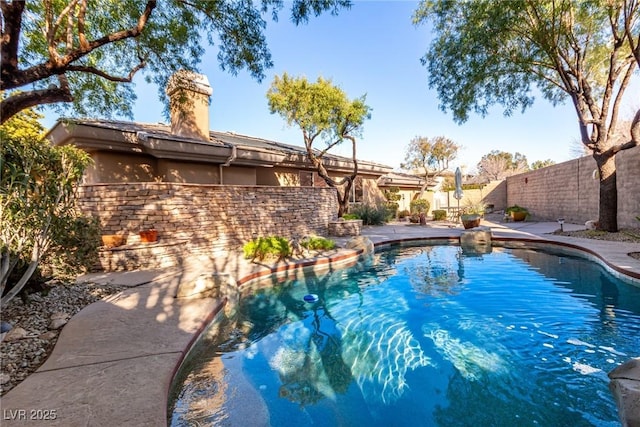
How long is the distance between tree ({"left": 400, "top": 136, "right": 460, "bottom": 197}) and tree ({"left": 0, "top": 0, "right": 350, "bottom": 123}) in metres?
24.7

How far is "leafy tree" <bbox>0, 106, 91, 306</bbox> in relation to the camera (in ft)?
10.6

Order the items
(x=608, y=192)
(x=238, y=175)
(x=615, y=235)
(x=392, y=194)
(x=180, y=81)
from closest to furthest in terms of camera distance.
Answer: (x=180, y=81)
(x=615, y=235)
(x=608, y=192)
(x=238, y=175)
(x=392, y=194)

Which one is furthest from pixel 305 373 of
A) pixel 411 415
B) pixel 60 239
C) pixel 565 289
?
pixel 565 289

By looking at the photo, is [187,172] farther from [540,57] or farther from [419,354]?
[540,57]

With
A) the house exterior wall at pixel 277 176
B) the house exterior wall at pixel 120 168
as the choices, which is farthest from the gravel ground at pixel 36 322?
the house exterior wall at pixel 277 176

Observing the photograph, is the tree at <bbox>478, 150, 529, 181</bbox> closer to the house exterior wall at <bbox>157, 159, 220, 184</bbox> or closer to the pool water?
the pool water

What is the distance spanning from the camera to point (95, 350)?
322cm

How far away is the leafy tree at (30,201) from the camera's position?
10.6ft

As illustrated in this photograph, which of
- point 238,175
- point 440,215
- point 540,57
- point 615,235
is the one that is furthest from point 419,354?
point 440,215

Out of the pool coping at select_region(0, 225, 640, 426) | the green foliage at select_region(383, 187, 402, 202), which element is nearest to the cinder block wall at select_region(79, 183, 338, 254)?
the pool coping at select_region(0, 225, 640, 426)

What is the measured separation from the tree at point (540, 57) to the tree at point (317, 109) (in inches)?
151

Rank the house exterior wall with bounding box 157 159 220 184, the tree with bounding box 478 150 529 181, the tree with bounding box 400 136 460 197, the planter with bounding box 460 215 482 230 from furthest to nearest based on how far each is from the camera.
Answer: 1. the tree with bounding box 478 150 529 181
2. the tree with bounding box 400 136 460 197
3. the planter with bounding box 460 215 482 230
4. the house exterior wall with bounding box 157 159 220 184

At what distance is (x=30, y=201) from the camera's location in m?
3.57

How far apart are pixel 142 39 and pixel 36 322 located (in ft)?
19.4
